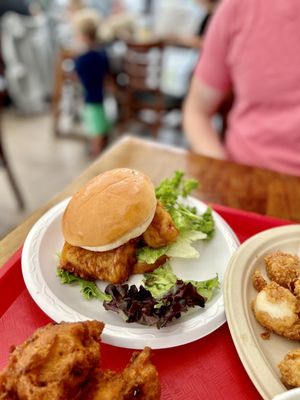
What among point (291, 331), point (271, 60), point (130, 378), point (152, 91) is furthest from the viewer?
point (152, 91)

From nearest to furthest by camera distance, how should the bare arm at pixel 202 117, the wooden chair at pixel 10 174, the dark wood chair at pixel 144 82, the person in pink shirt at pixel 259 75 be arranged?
the person in pink shirt at pixel 259 75 < the bare arm at pixel 202 117 < the wooden chair at pixel 10 174 < the dark wood chair at pixel 144 82

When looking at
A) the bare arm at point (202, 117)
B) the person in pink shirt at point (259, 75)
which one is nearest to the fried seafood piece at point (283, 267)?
the person in pink shirt at point (259, 75)

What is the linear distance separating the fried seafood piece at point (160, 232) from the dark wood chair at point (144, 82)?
9.84 ft

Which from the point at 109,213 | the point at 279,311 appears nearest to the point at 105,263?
the point at 109,213

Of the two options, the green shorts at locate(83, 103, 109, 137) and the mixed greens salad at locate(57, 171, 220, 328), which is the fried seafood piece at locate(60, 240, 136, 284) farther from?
the green shorts at locate(83, 103, 109, 137)

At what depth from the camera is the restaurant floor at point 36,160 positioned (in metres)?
3.09

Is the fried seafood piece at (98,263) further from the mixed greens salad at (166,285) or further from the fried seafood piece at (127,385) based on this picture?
the fried seafood piece at (127,385)

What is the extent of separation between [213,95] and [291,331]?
1233 millimetres

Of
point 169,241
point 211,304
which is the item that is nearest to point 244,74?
point 169,241

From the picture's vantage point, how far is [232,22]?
1514 millimetres

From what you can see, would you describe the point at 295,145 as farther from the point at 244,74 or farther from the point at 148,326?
the point at 148,326

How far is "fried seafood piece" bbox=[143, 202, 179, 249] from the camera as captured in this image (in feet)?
3.32

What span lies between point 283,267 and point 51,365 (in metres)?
0.59

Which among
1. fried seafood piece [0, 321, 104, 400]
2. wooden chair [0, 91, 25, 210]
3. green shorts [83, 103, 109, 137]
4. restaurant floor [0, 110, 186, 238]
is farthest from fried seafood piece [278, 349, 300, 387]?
green shorts [83, 103, 109, 137]
